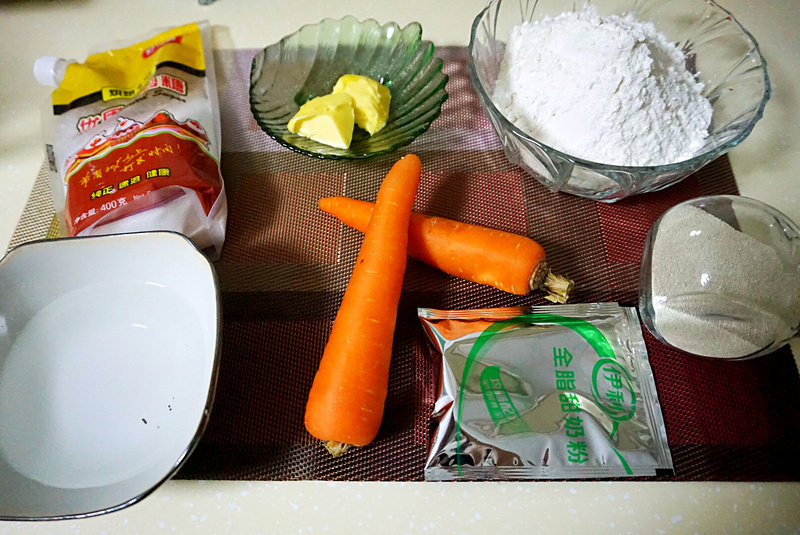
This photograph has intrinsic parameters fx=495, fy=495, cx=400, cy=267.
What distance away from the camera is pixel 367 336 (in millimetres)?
599

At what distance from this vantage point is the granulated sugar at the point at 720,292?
0.58m

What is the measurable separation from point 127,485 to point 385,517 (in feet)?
0.89

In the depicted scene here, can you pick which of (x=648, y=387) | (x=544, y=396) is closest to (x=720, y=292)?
(x=648, y=387)

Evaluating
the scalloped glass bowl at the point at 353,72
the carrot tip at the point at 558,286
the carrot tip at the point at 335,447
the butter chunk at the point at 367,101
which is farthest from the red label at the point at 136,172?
the carrot tip at the point at 558,286

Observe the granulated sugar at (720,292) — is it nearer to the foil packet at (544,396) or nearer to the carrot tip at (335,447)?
the foil packet at (544,396)

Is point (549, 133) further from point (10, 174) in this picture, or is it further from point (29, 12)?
A: point (29, 12)

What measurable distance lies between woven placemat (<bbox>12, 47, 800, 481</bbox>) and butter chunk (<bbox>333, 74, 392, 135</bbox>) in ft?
0.21

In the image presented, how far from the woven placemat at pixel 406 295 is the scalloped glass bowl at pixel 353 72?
5 cm

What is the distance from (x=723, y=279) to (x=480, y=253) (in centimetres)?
29

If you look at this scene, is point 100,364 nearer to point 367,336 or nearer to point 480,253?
point 367,336

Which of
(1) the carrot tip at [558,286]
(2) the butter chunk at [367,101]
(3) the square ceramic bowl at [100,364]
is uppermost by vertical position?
(2) the butter chunk at [367,101]

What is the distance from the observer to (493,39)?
812 mm

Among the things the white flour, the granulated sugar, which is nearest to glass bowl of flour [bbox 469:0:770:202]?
the white flour

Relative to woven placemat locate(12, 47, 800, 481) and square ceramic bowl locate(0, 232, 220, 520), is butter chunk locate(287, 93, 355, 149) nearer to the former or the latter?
woven placemat locate(12, 47, 800, 481)
